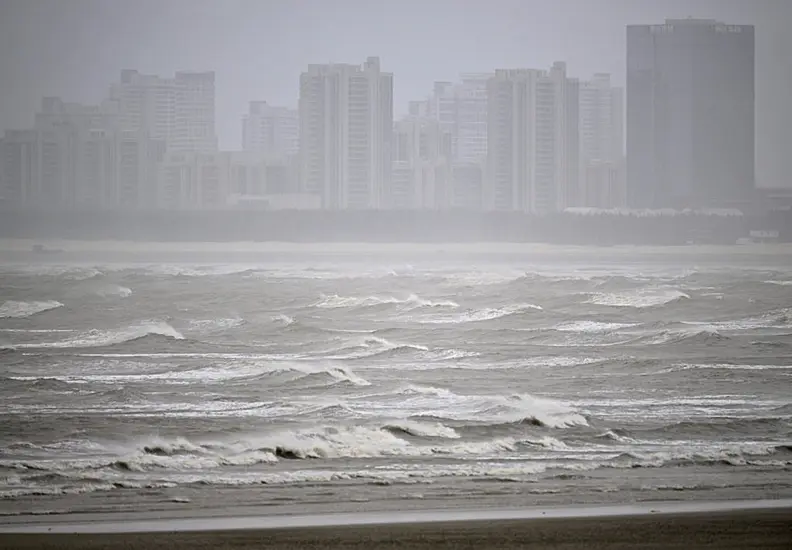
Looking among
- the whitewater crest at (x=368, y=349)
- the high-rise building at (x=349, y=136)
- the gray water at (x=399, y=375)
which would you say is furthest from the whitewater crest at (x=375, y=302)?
the high-rise building at (x=349, y=136)

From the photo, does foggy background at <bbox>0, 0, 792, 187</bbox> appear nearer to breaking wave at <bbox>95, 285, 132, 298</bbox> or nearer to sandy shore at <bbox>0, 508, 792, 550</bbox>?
breaking wave at <bbox>95, 285, 132, 298</bbox>

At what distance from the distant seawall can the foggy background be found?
0.49 m

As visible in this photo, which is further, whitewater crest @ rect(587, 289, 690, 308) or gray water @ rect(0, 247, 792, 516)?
whitewater crest @ rect(587, 289, 690, 308)

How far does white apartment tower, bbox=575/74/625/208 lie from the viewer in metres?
6.04

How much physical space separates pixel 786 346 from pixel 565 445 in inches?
61.2

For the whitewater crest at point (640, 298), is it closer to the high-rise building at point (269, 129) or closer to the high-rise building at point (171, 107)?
the high-rise building at point (269, 129)

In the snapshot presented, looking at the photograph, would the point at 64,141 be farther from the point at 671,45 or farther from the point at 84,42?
the point at 671,45

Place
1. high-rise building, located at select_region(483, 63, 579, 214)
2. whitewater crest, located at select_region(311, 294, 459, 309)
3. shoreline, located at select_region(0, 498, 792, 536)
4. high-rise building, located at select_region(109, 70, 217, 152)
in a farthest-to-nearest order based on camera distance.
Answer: high-rise building, located at select_region(483, 63, 579, 214), whitewater crest, located at select_region(311, 294, 459, 309), high-rise building, located at select_region(109, 70, 217, 152), shoreline, located at select_region(0, 498, 792, 536)

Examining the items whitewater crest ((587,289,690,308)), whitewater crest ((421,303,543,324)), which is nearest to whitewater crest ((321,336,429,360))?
whitewater crest ((421,303,543,324))

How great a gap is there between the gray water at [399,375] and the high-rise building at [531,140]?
0.35 meters

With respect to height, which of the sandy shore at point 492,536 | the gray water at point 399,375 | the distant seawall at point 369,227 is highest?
the distant seawall at point 369,227

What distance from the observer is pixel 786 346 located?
6.07 meters

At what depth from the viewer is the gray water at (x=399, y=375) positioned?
5352 millimetres

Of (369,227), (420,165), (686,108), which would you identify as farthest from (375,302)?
(686,108)
